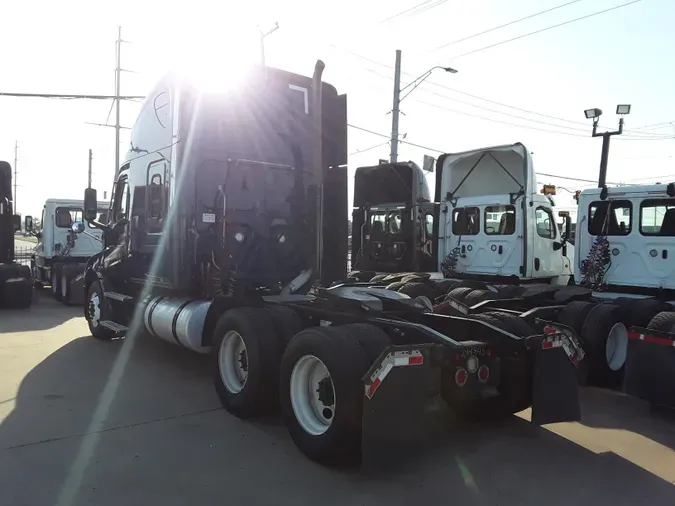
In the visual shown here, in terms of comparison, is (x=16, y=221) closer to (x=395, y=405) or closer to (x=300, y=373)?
(x=300, y=373)

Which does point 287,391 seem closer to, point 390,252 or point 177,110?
point 177,110

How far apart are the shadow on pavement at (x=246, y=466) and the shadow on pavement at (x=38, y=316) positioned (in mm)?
5519

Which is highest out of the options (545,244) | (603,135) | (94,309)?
(603,135)

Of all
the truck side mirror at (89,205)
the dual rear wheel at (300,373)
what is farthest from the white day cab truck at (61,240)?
the dual rear wheel at (300,373)

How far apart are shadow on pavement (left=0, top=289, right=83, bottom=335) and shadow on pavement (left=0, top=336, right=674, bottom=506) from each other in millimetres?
5519

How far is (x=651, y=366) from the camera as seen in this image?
548 cm

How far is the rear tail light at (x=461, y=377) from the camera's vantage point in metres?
4.53

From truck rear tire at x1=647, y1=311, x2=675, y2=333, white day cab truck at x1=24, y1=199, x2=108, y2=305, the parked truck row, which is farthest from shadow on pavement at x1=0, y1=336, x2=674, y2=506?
white day cab truck at x1=24, y1=199, x2=108, y2=305

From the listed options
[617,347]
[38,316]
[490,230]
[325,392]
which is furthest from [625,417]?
[38,316]

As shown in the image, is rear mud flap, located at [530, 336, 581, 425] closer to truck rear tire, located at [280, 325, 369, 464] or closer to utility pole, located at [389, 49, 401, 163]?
truck rear tire, located at [280, 325, 369, 464]

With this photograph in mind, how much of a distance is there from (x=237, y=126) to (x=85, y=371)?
3695mm

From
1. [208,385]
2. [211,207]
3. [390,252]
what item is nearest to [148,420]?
[208,385]

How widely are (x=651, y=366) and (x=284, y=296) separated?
3.91m

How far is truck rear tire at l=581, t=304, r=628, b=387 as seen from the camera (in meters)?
6.78
